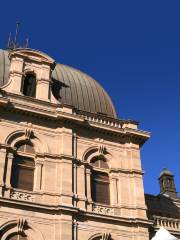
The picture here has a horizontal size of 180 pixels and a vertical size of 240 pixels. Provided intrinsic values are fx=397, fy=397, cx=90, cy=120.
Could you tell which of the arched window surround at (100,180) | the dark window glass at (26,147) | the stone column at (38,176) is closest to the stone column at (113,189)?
the arched window surround at (100,180)

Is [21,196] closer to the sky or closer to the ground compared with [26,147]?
closer to the ground

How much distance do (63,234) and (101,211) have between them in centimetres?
307

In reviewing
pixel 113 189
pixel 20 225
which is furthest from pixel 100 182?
pixel 20 225

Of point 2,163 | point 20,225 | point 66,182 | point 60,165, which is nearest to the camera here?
point 20,225

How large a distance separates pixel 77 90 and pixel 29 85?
13.3ft

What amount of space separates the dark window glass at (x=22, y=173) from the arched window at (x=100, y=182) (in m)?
3.78

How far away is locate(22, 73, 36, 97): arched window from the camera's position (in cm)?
2582

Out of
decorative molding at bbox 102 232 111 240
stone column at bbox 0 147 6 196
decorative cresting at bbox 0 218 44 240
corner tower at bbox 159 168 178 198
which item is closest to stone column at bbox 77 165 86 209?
decorative molding at bbox 102 232 111 240

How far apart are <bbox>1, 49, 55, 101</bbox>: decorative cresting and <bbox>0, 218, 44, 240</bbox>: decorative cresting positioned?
8.50 metres

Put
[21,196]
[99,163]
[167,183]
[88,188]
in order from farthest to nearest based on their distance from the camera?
[167,183] → [99,163] → [88,188] → [21,196]

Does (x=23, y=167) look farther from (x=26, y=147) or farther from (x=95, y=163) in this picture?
(x=95, y=163)

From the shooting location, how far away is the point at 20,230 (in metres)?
19.9

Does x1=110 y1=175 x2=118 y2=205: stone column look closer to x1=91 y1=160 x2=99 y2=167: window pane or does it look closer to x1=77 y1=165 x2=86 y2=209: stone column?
x1=91 y1=160 x2=99 y2=167: window pane

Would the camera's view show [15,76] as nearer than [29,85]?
Yes
